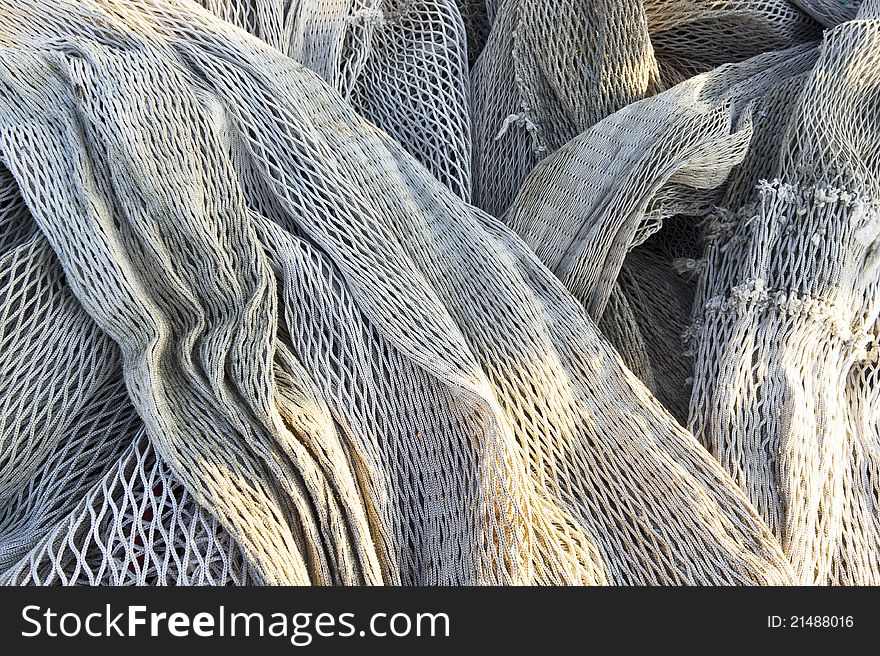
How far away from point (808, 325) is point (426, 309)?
34 centimetres

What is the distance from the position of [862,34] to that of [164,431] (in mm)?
751

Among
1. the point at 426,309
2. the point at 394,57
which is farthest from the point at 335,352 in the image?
the point at 394,57

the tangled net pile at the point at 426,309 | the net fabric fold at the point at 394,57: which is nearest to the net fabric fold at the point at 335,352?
the tangled net pile at the point at 426,309

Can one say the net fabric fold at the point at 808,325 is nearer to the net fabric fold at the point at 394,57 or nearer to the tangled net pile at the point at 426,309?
the tangled net pile at the point at 426,309

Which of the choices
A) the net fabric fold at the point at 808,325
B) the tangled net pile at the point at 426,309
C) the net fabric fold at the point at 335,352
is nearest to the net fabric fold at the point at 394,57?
the tangled net pile at the point at 426,309

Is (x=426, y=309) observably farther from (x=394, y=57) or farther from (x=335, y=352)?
(x=394, y=57)

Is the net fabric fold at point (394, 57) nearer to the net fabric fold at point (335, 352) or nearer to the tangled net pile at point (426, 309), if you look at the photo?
the tangled net pile at point (426, 309)

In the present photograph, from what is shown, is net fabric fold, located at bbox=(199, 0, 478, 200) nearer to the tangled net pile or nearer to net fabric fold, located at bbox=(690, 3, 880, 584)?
the tangled net pile

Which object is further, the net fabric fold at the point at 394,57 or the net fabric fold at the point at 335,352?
the net fabric fold at the point at 394,57

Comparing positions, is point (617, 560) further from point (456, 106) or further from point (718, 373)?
point (456, 106)

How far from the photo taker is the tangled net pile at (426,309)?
0.70 metres

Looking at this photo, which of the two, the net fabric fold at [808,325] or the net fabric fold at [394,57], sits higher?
the net fabric fold at [394,57]

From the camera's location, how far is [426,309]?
0.76 meters

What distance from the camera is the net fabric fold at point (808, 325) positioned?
0.77m
